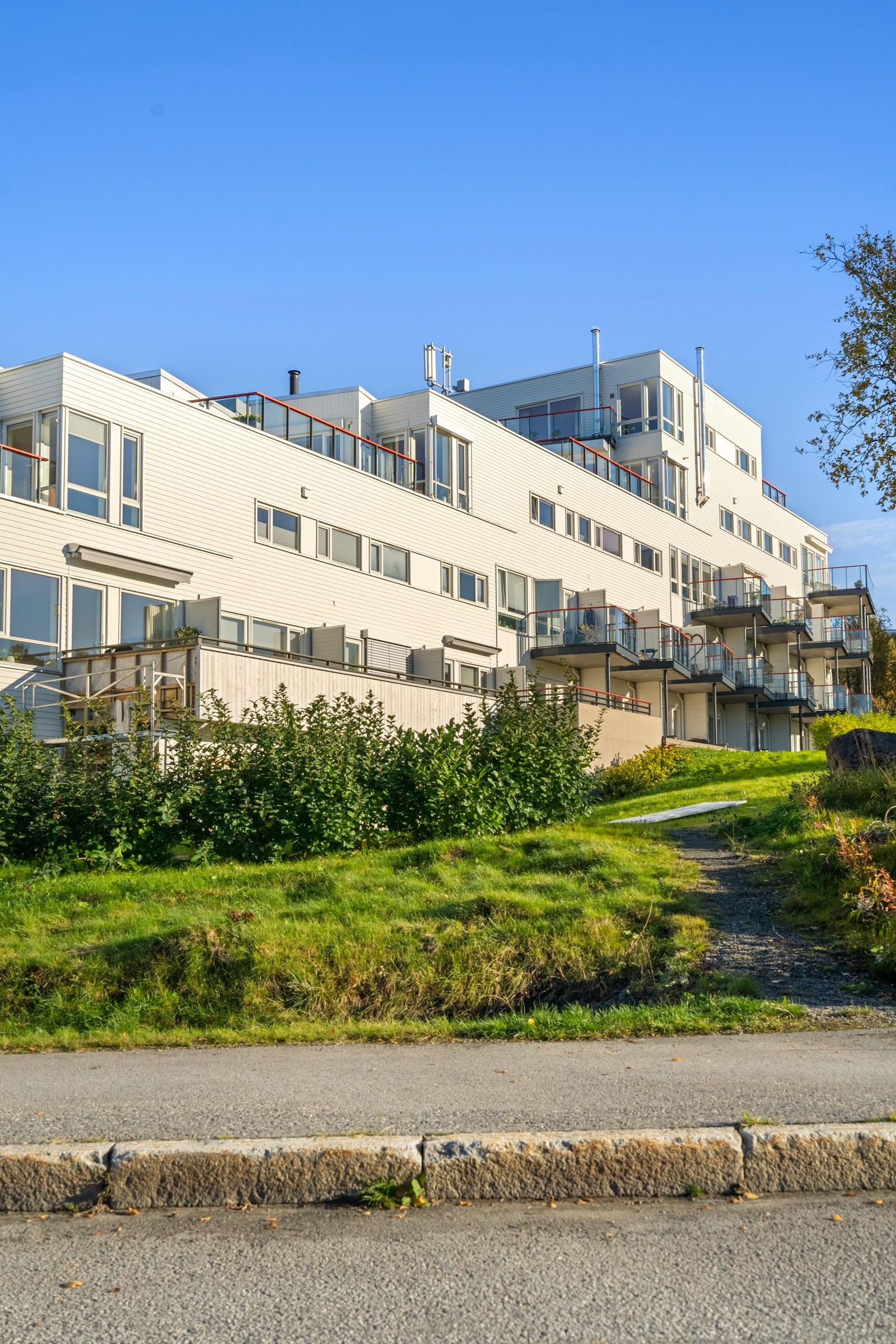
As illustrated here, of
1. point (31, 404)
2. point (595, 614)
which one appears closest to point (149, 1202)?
point (31, 404)

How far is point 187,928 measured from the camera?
10875mm

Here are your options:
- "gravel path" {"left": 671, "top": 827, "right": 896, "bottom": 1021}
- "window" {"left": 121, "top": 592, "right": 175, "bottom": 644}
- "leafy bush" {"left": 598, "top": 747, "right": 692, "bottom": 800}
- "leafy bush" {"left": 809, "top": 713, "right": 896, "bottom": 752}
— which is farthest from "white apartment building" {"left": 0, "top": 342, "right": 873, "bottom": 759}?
"gravel path" {"left": 671, "top": 827, "right": 896, "bottom": 1021}

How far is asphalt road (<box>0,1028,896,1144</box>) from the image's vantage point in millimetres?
5621

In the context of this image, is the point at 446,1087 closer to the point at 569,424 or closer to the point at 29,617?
the point at 29,617

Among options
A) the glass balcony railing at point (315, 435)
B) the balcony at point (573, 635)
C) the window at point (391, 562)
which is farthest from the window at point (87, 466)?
the balcony at point (573, 635)

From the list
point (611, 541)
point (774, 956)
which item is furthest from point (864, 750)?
point (611, 541)

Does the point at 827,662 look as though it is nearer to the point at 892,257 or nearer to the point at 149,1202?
the point at 892,257

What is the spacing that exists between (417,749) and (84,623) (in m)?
9.84

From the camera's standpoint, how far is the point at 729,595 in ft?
163

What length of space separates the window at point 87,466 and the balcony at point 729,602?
29.5 metres

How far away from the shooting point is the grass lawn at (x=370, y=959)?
28.5ft

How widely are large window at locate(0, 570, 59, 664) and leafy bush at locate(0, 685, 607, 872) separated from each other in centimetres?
547

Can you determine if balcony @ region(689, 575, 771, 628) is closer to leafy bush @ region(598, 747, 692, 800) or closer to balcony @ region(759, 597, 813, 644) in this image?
balcony @ region(759, 597, 813, 644)

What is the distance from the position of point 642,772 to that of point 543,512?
13611mm
